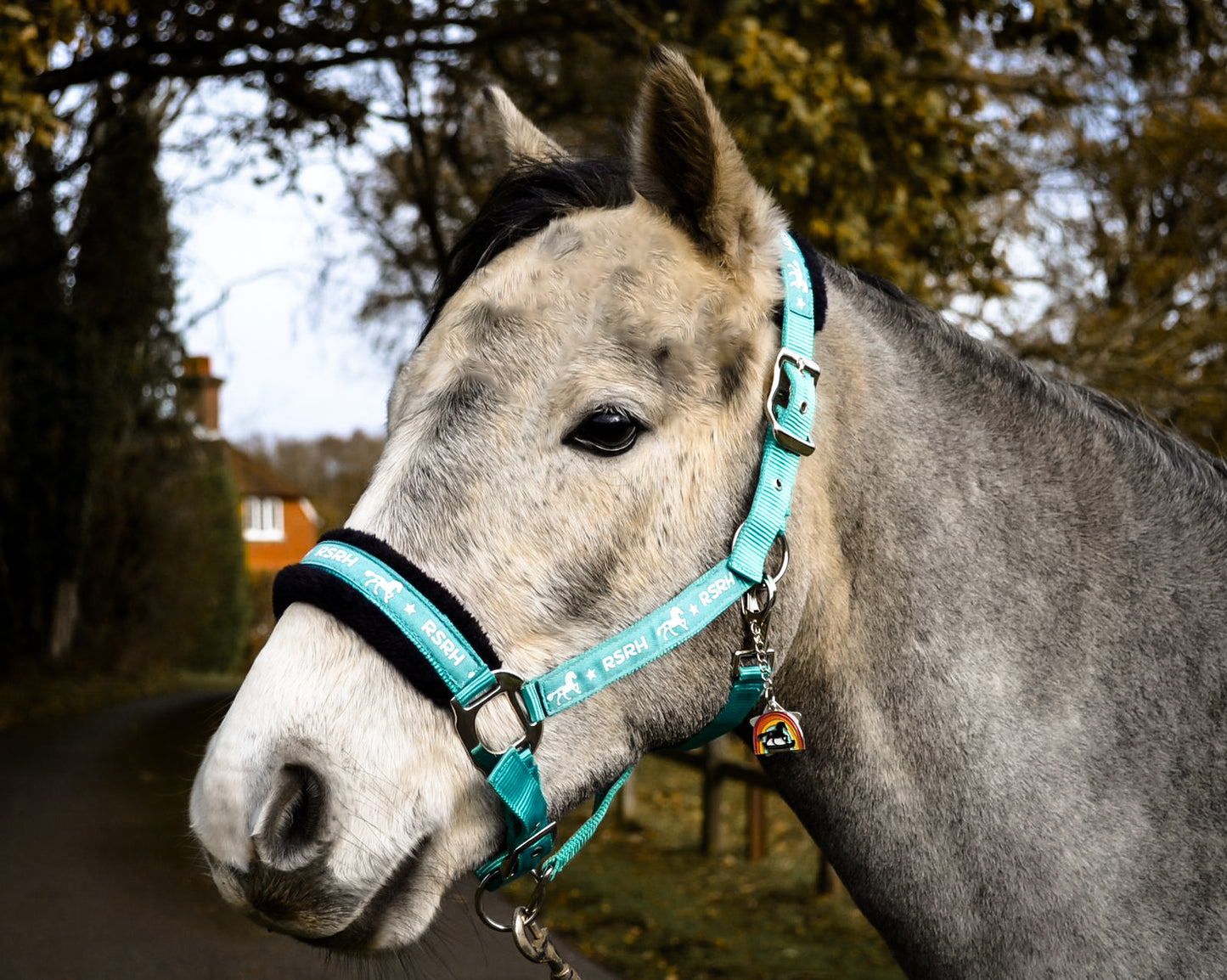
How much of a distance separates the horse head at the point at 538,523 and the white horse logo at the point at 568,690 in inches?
1.4

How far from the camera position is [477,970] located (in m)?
5.54

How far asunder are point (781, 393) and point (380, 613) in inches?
32.7

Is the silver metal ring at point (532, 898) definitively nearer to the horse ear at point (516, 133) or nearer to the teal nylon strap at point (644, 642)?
the teal nylon strap at point (644, 642)

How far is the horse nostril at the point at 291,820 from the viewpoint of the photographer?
1.48 meters

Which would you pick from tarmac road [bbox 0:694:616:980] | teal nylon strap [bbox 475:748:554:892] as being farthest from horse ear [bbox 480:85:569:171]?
tarmac road [bbox 0:694:616:980]

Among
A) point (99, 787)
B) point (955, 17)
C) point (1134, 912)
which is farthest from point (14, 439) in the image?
point (1134, 912)

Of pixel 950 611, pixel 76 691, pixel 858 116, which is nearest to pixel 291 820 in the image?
pixel 950 611

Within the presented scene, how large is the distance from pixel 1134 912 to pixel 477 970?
461cm

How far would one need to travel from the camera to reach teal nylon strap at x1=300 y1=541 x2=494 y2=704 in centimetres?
160

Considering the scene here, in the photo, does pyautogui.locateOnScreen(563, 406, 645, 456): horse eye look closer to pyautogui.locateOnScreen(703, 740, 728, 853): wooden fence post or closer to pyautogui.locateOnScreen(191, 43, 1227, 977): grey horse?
pyautogui.locateOnScreen(191, 43, 1227, 977): grey horse

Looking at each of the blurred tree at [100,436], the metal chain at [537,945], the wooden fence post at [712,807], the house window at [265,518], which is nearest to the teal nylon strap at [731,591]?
the metal chain at [537,945]

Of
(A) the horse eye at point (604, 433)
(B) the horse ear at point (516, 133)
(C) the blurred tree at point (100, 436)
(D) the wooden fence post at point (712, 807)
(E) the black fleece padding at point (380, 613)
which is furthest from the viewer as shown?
(C) the blurred tree at point (100, 436)

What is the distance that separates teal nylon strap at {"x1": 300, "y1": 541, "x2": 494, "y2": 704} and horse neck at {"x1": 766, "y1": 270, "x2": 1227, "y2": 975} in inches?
23.7

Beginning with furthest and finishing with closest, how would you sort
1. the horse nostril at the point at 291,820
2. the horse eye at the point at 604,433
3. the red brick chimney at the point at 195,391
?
the red brick chimney at the point at 195,391, the horse eye at the point at 604,433, the horse nostril at the point at 291,820
